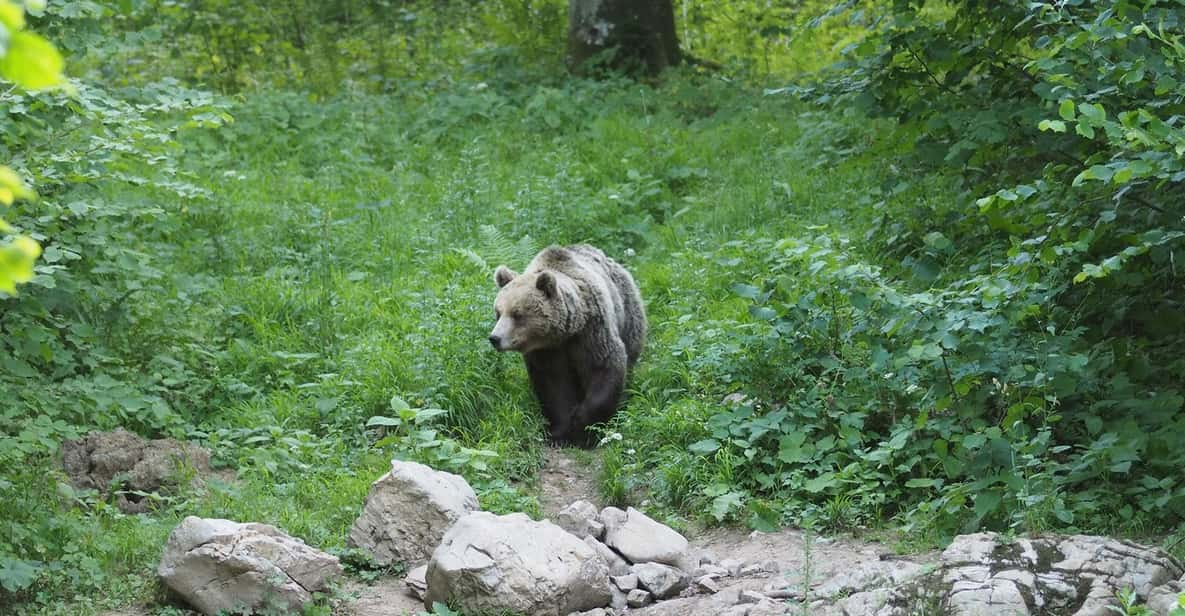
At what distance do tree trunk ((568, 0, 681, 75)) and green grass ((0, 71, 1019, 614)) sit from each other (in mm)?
643

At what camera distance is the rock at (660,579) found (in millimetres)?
5203

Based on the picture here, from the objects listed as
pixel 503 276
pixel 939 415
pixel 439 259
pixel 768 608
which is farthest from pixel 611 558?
pixel 439 259

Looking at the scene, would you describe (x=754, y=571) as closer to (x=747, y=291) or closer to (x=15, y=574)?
(x=747, y=291)

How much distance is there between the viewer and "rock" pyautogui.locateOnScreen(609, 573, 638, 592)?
5.22 metres

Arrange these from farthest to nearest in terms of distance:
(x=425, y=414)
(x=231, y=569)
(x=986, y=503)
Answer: (x=425, y=414) → (x=986, y=503) → (x=231, y=569)

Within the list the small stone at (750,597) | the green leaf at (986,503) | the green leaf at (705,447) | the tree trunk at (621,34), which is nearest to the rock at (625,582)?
the small stone at (750,597)

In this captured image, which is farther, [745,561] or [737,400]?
[737,400]

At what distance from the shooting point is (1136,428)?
521 centimetres

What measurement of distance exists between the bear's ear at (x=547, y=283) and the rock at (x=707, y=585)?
2.52m

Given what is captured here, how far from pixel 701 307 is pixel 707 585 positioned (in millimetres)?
3336

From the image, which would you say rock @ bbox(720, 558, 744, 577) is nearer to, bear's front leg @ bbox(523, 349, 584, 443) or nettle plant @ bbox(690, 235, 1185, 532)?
nettle plant @ bbox(690, 235, 1185, 532)

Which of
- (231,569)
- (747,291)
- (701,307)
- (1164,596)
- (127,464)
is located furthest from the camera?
(701,307)

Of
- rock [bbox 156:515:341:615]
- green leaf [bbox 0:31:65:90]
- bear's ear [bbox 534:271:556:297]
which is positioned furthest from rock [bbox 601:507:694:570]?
green leaf [bbox 0:31:65:90]

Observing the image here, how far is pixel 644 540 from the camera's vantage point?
553 cm
